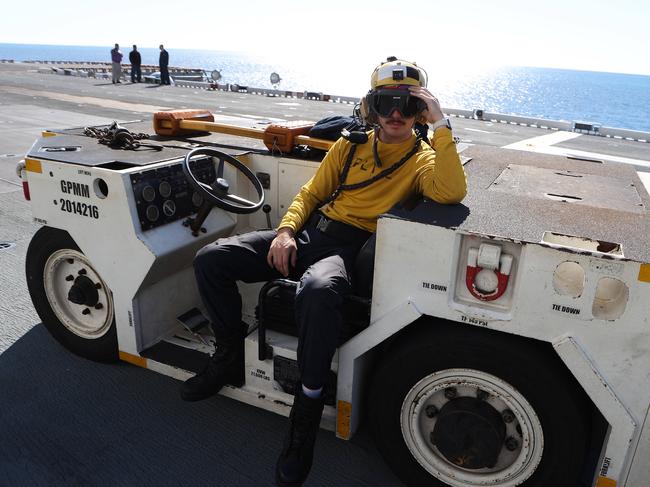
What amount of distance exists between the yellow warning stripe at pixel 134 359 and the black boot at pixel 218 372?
18.6 inches

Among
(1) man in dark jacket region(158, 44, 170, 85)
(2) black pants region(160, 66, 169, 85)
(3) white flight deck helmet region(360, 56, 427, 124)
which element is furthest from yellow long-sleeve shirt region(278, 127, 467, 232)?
(2) black pants region(160, 66, 169, 85)

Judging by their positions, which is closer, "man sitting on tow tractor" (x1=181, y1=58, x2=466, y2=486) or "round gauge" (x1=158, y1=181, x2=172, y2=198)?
"man sitting on tow tractor" (x1=181, y1=58, x2=466, y2=486)

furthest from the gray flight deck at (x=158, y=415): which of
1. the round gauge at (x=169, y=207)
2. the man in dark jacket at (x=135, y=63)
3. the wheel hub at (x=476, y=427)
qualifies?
the man in dark jacket at (x=135, y=63)

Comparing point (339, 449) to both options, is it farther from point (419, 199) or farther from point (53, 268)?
point (53, 268)

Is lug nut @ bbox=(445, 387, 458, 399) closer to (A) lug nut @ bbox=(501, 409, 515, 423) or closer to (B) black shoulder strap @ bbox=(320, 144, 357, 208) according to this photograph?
(A) lug nut @ bbox=(501, 409, 515, 423)

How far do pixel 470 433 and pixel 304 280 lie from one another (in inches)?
40.3

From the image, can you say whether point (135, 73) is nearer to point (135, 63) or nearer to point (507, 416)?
point (135, 63)

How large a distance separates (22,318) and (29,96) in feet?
73.1

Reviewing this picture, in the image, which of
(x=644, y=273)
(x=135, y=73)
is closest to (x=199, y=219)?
(x=644, y=273)

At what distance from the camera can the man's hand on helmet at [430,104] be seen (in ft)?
8.91

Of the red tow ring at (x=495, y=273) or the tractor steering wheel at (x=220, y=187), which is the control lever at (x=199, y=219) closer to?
the tractor steering wheel at (x=220, y=187)

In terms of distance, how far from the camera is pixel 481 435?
2369 millimetres

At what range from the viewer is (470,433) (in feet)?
7.83

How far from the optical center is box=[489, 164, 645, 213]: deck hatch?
2.80 metres
